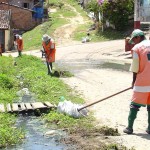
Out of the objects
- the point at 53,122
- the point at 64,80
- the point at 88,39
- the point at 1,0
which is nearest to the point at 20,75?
the point at 64,80

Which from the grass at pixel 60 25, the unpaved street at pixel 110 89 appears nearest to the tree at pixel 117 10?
the grass at pixel 60 25

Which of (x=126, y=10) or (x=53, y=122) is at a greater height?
(x=126, y=10)

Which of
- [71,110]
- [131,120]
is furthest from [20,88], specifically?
[131,120]

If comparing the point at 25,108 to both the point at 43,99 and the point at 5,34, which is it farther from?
the point at 5,34

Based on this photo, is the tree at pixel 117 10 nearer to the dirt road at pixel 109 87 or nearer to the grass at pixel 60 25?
the grass at pixel 60 25

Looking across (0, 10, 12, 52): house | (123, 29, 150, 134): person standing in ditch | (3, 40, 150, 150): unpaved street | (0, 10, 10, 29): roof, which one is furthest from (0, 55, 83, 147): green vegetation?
(0, 10, 10, 29): roof

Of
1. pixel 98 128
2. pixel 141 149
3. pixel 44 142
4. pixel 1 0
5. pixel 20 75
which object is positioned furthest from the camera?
pixel 1 0

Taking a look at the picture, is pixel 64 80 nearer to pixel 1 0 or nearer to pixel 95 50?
pixel 95 50

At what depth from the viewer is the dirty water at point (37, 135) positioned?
23.9ft

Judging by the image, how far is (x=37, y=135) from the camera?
800 cm

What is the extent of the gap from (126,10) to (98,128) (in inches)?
1118

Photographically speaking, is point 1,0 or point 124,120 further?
point 1,0

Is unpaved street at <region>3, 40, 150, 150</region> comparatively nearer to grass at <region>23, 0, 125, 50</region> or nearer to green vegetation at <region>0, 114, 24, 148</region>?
green vegetation at <region>0, 114, 24, 148</region>

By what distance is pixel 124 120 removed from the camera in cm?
896
